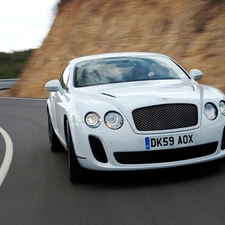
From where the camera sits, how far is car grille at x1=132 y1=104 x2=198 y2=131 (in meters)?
5.78

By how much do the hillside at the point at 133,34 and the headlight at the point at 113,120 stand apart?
1211 centimetres

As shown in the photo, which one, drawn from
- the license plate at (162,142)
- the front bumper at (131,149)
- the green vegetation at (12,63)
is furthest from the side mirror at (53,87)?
the green vegetation at (12,63)

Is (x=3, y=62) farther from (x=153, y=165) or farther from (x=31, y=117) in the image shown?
(x=153, y=165)

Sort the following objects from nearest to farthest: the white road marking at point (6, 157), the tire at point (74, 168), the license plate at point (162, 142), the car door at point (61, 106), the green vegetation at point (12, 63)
Answer: the license plate at point (162, 142)
the tire at point (74, 168)
the car door at point (61, 106)
the white road marking at point (6, 157)
the green vegetation at point (12, 63)

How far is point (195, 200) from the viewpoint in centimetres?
510

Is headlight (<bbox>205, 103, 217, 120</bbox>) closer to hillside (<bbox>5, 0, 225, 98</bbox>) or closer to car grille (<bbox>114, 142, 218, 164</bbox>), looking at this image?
car grille (<bbox>114, 142, 218, 164</bbox>)

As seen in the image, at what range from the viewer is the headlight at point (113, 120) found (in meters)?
5.81

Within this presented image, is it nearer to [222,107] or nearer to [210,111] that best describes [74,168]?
[210,111]

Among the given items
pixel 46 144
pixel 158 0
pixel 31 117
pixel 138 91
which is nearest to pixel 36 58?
pixel 158 0

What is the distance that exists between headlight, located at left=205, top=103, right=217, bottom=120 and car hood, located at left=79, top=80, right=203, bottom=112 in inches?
4.3

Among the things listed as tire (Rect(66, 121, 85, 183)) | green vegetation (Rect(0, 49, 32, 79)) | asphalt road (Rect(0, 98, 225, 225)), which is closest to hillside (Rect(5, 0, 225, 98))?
asphalt road (Rect(0, 98, 225, 225))

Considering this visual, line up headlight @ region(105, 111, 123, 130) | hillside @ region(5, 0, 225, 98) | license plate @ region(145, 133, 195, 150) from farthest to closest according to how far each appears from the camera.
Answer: hillside @ region(5, 0, 225, 98), headlight @ region(105, 111, 123, 130), license plate @ region(145, 133, 195, 150)

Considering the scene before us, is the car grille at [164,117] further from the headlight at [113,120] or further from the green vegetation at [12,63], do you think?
the green vegetation at [12,63]

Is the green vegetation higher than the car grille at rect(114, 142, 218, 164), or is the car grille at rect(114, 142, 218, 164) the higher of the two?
the car grille at rect(114, 142, 218, 164)
